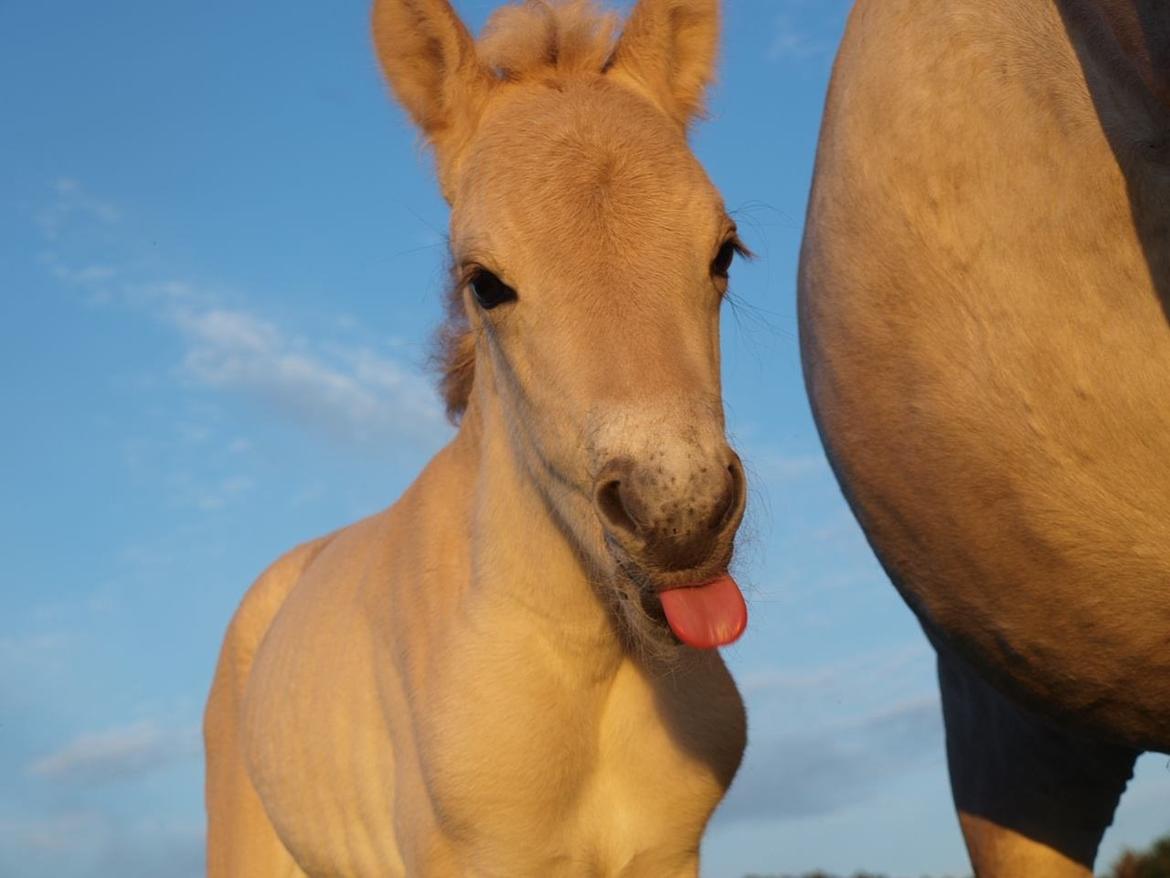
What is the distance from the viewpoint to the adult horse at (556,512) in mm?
2889

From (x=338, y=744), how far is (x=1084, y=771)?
2167 millimetres

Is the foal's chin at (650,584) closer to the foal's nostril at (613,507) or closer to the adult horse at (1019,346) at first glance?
the foal's nostril at (613,507)

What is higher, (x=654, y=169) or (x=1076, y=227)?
(x=654, y=169)

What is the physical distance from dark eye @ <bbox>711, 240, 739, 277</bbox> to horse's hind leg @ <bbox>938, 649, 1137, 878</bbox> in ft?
4.43

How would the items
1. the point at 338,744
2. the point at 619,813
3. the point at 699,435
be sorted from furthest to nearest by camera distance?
the point at 338,744 → the point at 619,813 → the point at 699,435

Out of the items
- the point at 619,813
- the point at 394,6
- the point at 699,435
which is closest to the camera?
the point at 699,435

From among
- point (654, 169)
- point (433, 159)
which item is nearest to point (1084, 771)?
point (654, 169)

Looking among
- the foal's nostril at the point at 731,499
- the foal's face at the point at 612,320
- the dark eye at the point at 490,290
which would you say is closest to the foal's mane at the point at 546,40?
the foal's face at the point at 612,320

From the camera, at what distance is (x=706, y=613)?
281 cm

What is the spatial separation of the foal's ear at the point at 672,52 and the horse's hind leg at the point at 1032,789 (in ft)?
5.84

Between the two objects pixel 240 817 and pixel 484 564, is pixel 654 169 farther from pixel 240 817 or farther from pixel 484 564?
pixel 240 817

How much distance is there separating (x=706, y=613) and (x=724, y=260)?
0.99 metres

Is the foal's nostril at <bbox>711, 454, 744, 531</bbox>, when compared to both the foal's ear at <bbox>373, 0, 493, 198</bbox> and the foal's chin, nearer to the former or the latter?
the foal's chin

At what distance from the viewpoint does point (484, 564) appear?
3.64 metres
